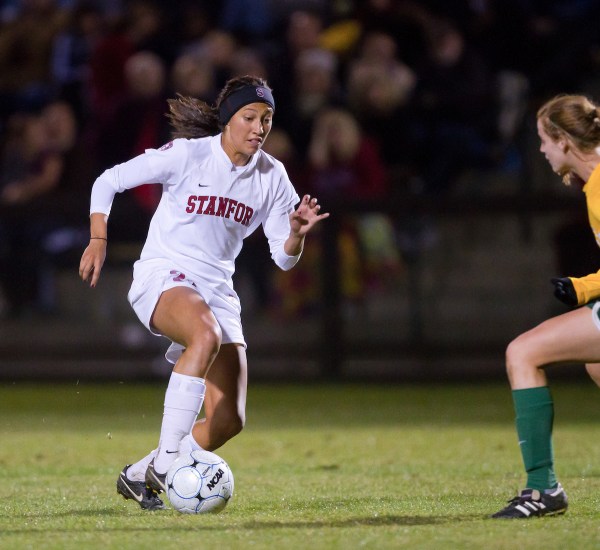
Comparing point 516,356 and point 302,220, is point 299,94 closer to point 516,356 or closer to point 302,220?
point 302,220

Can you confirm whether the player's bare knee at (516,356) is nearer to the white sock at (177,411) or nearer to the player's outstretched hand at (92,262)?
the white sock at (177,411)

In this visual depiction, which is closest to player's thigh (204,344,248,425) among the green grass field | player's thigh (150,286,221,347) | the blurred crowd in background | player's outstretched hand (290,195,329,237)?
player's thigh (150,286,221,347)

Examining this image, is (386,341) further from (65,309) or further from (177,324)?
(177,324)

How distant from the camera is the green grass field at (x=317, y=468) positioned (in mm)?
4883

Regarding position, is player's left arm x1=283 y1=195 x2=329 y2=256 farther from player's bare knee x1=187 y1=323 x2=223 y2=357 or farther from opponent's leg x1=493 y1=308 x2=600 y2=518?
opponent's leg x1=493 y1=308 x2=600 y2=518

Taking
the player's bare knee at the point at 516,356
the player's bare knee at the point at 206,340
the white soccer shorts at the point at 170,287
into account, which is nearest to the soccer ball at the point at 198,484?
the player's bare knee at the point at 206,340

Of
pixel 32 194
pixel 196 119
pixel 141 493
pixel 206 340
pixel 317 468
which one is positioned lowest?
pixel 317 468

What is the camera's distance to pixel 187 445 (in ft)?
18.4

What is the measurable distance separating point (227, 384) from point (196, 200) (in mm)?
895

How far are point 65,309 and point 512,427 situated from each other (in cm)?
488

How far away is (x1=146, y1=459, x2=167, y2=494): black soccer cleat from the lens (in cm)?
551

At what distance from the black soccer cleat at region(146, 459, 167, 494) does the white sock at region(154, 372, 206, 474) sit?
0.07 ft

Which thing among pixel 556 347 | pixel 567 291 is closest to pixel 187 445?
pixel 556 347

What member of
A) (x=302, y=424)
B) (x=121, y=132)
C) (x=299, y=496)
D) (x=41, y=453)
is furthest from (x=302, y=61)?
(x=299, y=496)
